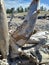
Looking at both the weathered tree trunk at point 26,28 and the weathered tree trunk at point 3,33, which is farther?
the weathered tree trunk at point 26,28

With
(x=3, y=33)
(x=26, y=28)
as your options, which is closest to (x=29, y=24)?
(x=26, y=28)

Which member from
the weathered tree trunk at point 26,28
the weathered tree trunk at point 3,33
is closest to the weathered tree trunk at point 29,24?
the weathered tree trunk at point 26,28

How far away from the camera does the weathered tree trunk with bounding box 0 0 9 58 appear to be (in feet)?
15.9

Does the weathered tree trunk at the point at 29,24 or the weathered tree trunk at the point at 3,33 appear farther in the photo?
the weathered tree trunk at the point at 29,24

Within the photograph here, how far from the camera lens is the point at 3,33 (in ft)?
16.2

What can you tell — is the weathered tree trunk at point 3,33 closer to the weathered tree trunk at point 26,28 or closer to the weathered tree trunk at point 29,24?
the weathered tree trunk at point 26,28

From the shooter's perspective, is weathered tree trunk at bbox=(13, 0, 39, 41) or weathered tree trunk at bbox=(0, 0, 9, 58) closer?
weathered tree trunk at bbox=(0, 0, 9, 58)

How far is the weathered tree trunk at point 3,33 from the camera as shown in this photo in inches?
191

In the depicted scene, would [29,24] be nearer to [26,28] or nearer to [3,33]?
[26,28]

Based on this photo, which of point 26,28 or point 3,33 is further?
point 26,28

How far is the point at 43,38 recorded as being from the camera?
5797 millimetres

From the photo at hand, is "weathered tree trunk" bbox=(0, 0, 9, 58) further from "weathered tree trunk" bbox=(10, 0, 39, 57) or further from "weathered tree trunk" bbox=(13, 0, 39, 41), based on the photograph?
"weathered tree trunk" bbox=(13, 0, 39, 41)

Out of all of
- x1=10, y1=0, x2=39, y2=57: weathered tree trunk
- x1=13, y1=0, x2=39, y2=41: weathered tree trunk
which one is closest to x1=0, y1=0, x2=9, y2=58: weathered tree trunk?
x1=10, y1=0, x2=39, y2=57: weathered tree trunk

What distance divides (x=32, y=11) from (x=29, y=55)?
0.68m
